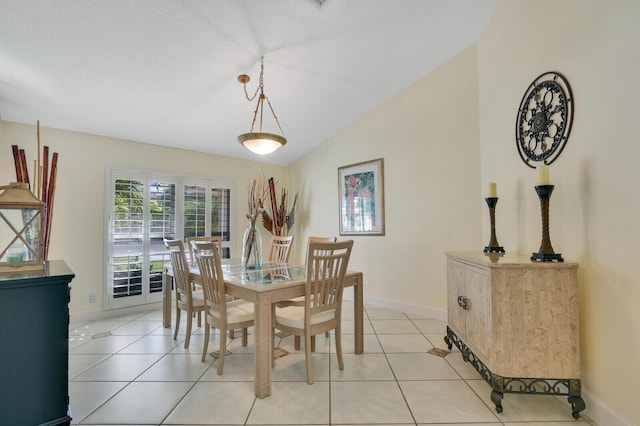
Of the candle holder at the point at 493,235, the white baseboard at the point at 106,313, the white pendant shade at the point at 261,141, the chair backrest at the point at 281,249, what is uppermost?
the white pendant shade at the point at 261,141

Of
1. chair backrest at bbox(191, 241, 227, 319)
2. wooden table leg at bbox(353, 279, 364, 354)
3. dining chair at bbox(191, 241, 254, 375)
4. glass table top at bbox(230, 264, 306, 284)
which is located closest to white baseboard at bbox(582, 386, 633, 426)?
wooden table leg at bbox(353, 279, 364, 354)

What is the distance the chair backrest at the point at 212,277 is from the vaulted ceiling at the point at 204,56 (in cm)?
172

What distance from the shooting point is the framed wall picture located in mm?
4258

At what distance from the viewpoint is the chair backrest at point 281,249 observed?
377 cm

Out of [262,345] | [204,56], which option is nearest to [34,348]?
[262,345]

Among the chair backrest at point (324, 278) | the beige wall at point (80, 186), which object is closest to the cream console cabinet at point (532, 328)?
the chair backrest at point (324, 278)

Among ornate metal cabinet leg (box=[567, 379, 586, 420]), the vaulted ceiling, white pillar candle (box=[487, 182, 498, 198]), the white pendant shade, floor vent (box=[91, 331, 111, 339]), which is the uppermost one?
the vaulted ceiling

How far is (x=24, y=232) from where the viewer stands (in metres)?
1.78

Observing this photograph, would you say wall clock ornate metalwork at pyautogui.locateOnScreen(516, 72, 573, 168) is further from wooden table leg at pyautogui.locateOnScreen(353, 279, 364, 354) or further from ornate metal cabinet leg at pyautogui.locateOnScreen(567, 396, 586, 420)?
wooden table leg at pyautogui.locateOnScreen(353, 279, 364, 354)

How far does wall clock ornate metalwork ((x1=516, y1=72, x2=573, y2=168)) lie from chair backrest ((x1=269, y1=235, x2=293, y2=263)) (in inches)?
101

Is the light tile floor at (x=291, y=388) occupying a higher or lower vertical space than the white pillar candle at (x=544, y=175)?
lower

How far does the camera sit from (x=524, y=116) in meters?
2.44

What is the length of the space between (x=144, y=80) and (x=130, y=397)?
2.69 m

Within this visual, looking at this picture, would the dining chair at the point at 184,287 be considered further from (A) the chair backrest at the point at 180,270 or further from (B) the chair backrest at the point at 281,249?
(B) the chair backrest at the point at 281,249
